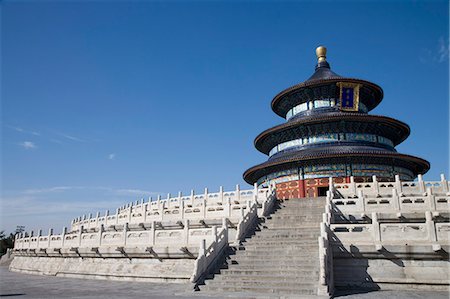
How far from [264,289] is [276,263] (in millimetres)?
1649

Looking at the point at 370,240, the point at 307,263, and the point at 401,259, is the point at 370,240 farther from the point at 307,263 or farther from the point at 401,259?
the point at 307,263

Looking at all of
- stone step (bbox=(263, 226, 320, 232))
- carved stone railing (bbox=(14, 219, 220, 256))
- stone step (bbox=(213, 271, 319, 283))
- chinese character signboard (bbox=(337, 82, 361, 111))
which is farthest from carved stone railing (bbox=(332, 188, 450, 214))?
chinese character signboard (bbox=(337, 82, 361, 111))

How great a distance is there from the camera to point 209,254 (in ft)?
44.3

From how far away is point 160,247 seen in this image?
15.4 metres

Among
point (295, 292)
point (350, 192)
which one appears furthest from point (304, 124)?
point (295, 292)

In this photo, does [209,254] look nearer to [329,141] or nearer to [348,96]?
[329,141]

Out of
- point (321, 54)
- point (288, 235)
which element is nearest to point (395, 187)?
point (288, 235)

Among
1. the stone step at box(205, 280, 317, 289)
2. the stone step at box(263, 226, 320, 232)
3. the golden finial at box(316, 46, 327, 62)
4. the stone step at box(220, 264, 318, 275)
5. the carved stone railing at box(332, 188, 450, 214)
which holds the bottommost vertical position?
the stone step at box(205, 280, 317, 289)

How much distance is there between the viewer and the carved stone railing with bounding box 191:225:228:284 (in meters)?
12.5

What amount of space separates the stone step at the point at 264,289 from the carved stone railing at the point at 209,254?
2.12 feet

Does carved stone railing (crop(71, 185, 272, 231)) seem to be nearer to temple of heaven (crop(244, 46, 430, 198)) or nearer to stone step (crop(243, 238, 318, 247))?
stone step (crop(243, 238, 318, 247))

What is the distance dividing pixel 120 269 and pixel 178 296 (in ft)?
21.5

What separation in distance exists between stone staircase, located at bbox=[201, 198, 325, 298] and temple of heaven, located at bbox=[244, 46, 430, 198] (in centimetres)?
1473

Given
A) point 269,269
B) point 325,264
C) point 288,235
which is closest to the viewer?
point 325,264
